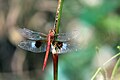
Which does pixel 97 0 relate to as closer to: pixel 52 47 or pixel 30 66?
pixel 30 66

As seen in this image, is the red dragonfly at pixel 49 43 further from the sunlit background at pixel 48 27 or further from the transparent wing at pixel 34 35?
the sunlit background at pixel 48 27

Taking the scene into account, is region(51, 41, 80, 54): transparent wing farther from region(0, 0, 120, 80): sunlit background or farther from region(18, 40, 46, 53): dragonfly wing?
region(0, 0, 120, 80): sunlit background

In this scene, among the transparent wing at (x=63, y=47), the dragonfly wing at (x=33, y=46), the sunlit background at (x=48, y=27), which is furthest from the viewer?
the sunlit background at (x=48, y=27)

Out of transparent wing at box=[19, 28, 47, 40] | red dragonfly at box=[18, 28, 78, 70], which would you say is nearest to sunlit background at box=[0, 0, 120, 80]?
transparent wing at box=[19, 28, 47, 40]

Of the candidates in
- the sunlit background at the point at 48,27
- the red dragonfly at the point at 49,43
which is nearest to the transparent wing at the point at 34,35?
the red dragonfly at the point at 49,43

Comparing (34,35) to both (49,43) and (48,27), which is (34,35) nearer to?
(49,43)

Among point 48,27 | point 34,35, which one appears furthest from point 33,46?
point 48,27
